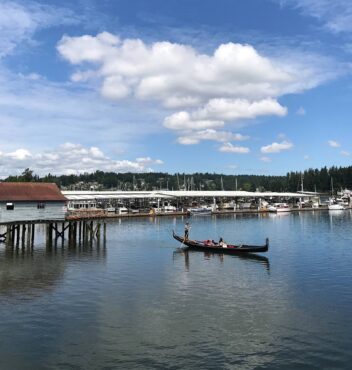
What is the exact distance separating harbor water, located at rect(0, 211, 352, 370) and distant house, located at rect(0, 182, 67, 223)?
1003 centimetres

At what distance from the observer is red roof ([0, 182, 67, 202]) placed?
58.4 metres

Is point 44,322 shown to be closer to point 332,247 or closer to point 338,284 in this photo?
point 338,284

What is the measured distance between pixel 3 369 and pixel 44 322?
607cm

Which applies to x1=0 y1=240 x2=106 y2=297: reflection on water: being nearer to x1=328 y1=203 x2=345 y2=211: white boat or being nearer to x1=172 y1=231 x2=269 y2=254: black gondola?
x1=172 y1=231 x2=269 y2=254: black gondola

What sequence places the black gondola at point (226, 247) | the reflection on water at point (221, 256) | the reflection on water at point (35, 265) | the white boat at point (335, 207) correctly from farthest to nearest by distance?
the white boat at point (335, 207), the black gondola at point (226, 247), the reflection on water at point (221, 256), the reflection on water at point (35, 265)

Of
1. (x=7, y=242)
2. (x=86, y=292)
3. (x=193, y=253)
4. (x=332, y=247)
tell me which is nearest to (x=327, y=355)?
(x=86, y=292)

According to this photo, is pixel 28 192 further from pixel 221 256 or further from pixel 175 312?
pixel 175 312

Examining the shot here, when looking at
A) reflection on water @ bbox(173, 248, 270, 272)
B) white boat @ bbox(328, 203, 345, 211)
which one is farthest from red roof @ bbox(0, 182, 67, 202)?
white boat @ bbox(328, 203, 345, 211)

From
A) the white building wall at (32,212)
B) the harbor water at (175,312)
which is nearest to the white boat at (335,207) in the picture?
the harbor water at (175,312)

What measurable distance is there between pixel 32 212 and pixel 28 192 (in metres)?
3.08

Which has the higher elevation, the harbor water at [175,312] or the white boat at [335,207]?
the white boat at [335,207]

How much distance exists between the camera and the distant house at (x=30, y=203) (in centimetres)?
5800

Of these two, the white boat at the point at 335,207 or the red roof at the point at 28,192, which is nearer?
the red roof at the point at 28,192

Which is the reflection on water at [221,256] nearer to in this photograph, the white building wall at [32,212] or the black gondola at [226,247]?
the black gondola at [226,247]
